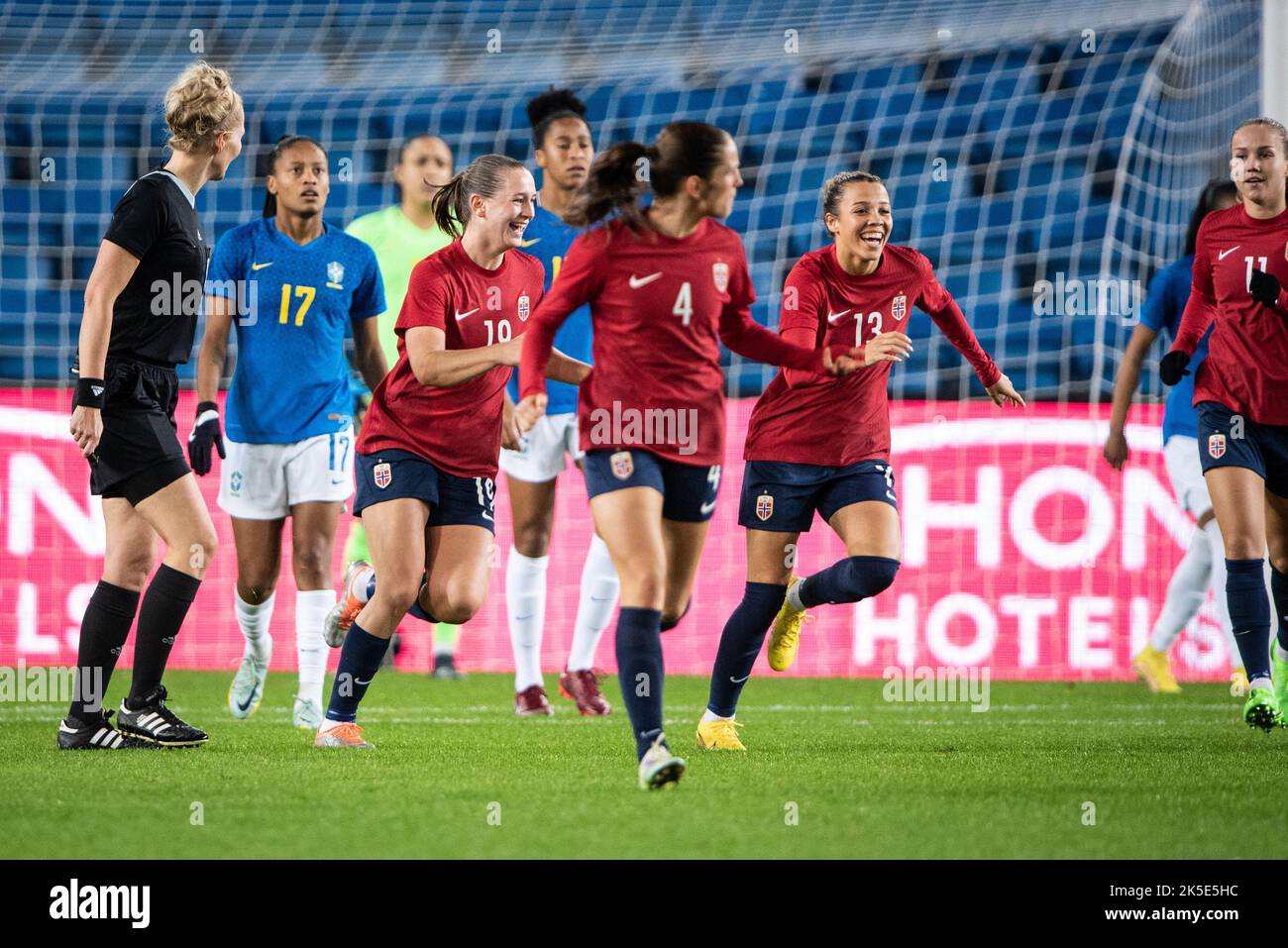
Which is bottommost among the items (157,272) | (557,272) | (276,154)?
(157,272)

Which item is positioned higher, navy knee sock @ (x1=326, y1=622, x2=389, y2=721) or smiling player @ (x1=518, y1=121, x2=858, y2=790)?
smiling player @ (x1=518, y1=121, x2=858, y2=790)

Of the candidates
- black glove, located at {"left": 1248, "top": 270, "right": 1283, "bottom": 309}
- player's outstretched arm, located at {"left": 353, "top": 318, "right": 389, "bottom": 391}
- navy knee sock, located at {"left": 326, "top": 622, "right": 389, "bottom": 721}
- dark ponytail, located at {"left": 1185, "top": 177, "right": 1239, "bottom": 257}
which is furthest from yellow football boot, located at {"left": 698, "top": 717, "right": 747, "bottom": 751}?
dark ponytail, located at {"left": 1185, "top": 177, "right": 1239, "bottom": 257}

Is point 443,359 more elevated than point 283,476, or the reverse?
point 443,359

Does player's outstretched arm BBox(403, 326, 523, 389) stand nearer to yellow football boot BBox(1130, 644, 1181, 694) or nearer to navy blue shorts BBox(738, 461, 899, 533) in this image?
navy blue shorts BBox(738, 461, 899, 533)

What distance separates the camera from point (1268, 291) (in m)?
5.70

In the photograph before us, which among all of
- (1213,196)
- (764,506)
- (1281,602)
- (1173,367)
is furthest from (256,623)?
(1213,196)

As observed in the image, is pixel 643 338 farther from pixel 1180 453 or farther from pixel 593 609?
pixel 1180 453

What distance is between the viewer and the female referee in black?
5.10 m

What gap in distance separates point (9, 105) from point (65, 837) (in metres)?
9.75

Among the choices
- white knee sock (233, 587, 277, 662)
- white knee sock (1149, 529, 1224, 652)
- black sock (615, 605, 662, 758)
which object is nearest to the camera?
black sock (615, 605, 662, 758)

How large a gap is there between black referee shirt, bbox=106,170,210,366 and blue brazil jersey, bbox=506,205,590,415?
151 centimetres

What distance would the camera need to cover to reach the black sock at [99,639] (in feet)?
17.0

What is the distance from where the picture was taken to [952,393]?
1020cm

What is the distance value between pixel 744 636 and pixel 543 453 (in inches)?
69.8
